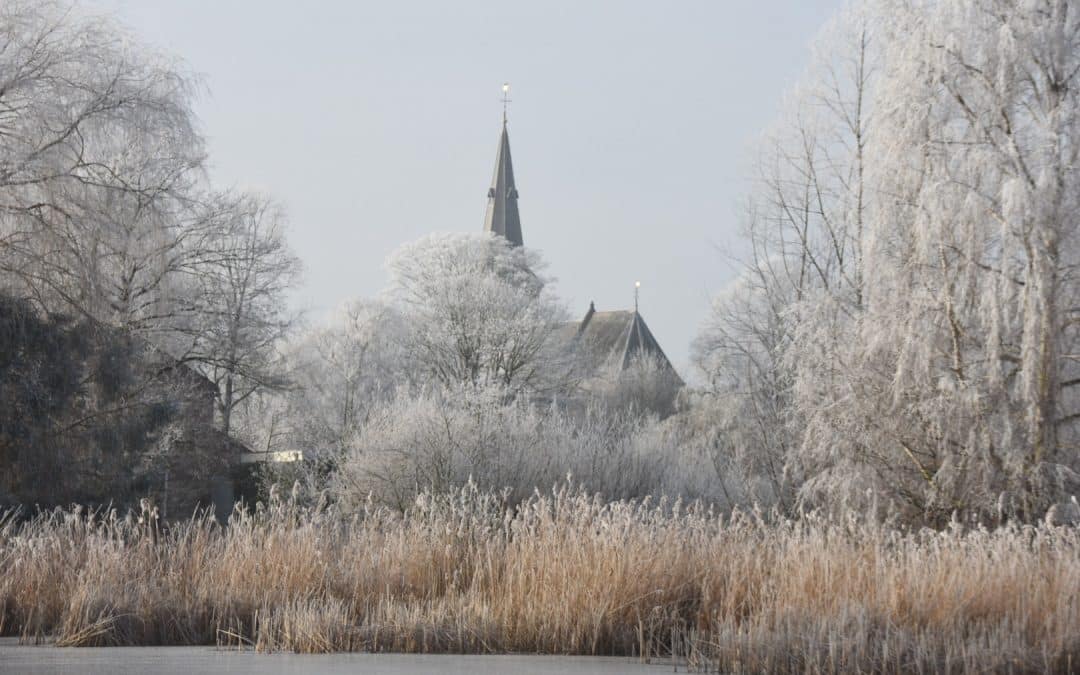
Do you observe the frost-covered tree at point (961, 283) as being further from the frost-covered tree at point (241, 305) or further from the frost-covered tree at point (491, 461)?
the frost-covered tree at point (241, 305)

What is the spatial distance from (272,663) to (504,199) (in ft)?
177

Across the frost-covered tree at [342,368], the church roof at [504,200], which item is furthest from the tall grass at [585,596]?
the church roof at [504,200]

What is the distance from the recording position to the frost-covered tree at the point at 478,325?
119 feet

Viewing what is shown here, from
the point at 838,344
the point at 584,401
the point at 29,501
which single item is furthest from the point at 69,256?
the point at 584,401

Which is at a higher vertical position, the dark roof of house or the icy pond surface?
the dark roof of house

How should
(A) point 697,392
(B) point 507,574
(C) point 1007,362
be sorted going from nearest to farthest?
(B) point 507,574, (C) point 1007,362, (A) point 697,392

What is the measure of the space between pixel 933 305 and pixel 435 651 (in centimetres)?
926

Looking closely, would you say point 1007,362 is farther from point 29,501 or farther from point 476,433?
point 29,501

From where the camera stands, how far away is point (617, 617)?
772 centimetres

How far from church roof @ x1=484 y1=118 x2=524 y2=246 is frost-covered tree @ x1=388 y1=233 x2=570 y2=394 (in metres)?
19.0

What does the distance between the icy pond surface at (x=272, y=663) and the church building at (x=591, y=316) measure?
4392cm

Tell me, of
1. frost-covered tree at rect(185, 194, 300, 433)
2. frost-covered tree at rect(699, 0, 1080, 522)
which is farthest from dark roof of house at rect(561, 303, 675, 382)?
frost-covered tree at rect(699, 0, 1080, 522)

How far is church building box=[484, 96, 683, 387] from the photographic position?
53438mm

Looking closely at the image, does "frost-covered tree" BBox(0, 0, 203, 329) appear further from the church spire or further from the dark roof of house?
the church spire
